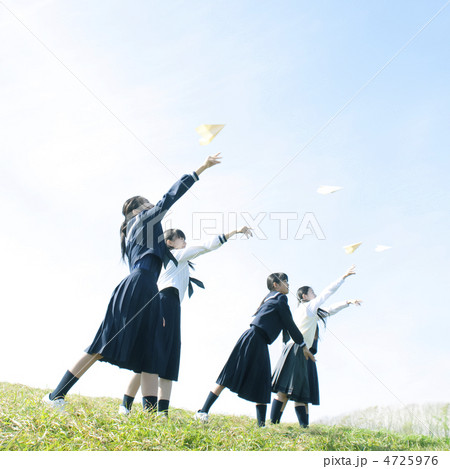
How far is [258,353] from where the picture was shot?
586 centimetres

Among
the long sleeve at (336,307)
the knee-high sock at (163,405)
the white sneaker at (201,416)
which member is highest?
the long sleeve at (336,307)

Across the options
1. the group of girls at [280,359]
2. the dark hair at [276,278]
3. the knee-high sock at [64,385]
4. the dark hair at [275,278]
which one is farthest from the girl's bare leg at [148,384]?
the dark hair at [276,278]

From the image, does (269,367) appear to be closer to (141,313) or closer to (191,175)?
(141,313)

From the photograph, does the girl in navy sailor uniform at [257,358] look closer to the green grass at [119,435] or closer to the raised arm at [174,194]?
the green grass at [119,435]

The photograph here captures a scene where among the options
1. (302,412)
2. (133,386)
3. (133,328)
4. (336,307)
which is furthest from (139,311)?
(336,307)

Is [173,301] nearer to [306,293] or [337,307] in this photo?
[306,293]

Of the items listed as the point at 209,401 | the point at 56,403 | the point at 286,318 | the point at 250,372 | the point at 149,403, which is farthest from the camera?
the point at 286,318

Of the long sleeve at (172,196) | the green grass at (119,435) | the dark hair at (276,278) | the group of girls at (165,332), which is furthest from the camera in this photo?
the dark hair at (276,278)

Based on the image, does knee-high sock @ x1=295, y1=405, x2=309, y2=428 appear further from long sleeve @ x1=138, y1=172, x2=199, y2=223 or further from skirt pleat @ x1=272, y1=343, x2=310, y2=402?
long sleeve @ x1=138, y1=172, x2=199, y2=223

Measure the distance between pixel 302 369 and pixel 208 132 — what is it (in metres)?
3.61

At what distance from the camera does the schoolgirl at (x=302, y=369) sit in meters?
6.49

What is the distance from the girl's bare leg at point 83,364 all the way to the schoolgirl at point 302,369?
3.20m

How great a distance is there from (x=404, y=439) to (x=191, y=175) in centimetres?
404

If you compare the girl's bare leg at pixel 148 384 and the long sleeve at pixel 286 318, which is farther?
the long sleeve at pixel 286 318
